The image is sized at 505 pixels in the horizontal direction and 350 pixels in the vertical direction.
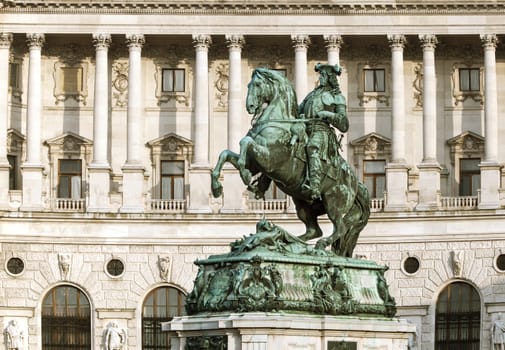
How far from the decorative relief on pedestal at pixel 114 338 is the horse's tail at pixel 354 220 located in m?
45.1

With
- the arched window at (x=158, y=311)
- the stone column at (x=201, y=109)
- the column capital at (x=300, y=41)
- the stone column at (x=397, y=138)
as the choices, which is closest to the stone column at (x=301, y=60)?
the column capital at (x=300, y=41)

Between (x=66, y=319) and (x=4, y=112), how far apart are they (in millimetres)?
9244

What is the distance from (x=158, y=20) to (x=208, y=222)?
29.8 ft

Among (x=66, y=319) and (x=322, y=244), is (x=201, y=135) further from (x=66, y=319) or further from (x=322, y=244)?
(x=322, y=244)

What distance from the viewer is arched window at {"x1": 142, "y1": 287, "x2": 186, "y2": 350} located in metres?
77.4

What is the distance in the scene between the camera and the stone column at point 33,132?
78.4 metres

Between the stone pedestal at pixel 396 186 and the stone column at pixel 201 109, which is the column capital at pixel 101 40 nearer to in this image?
the stone column at pixel 201 109

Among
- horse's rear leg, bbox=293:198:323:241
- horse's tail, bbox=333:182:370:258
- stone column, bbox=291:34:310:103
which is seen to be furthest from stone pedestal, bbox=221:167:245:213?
horse's rear leg, bbox=293:198:323:241

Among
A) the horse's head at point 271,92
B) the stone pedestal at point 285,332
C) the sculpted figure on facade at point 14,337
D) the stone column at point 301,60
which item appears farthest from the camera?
the stone column at point 301,60

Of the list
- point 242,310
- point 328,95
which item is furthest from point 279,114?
point 242,310

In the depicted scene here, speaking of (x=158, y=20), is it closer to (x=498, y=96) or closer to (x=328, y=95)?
(x=498, y=96)

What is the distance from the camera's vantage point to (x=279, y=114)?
30875 mm

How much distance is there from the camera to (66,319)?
77.5 meters

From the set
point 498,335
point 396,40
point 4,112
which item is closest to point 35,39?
point 4,112
